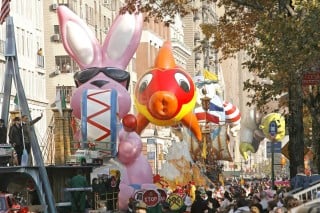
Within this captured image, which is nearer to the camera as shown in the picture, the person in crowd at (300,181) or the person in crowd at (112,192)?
the person in crowd at (300,181)

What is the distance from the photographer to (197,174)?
5309 cm

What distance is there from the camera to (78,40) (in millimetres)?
43500

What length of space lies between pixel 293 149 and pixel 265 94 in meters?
2.13

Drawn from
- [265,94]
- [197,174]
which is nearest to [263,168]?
[197,174]

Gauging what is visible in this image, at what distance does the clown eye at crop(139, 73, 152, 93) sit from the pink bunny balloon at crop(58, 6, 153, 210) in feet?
18.5

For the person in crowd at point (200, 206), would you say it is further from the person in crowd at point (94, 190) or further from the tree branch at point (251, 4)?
the person in crowd at point (94, 190)

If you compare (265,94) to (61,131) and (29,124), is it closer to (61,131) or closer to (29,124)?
(29,124)

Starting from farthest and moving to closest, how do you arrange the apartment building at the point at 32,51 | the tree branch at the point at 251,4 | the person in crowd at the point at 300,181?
the apartment building at the point at 32,51, the person in crowd at the point at 300,181, the tree branch at the point at 251,4

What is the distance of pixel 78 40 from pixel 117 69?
163cm

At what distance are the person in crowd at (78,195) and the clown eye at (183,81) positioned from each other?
14.4 meters

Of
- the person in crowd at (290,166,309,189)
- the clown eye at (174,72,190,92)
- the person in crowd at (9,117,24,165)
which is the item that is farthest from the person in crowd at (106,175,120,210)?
the clown eye at (174,72,190,92)

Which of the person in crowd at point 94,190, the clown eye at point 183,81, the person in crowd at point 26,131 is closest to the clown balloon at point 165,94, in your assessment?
the clown eye at point 183,81

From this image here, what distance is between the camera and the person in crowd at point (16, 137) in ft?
108

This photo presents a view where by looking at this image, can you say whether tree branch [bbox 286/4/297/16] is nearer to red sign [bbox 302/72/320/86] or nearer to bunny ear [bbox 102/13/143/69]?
red sign [bbox 302/72/320/86]
